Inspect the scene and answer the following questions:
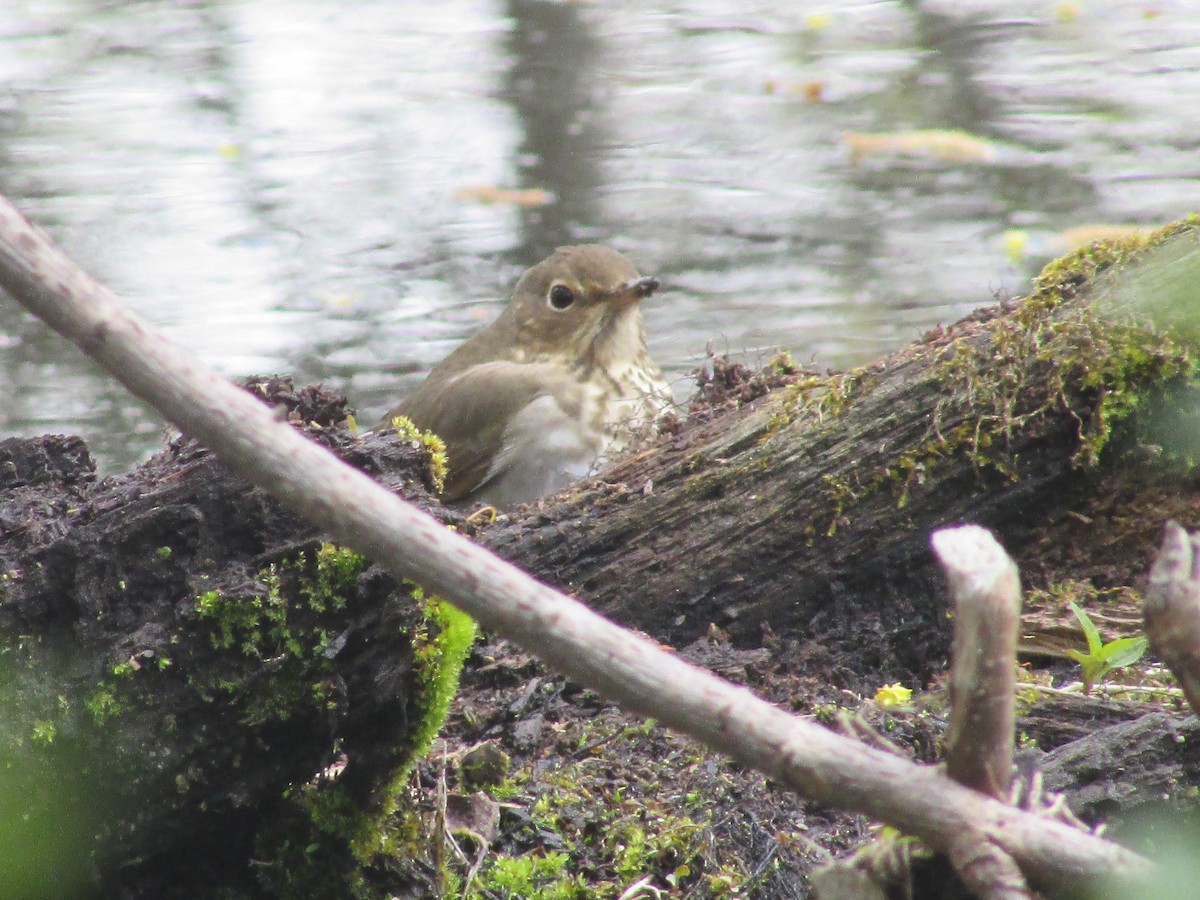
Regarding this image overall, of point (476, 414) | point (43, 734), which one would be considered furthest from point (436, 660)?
point (476, 414)

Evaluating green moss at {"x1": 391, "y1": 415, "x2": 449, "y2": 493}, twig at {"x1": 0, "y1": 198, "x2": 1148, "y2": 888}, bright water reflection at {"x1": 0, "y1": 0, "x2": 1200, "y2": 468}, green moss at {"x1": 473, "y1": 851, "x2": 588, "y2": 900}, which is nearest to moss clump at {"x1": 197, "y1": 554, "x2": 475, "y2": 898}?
green moss at {"x1": 473, "y1": 851, "x2": 588, "y2": 900}

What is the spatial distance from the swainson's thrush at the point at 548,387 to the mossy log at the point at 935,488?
4.71 feet

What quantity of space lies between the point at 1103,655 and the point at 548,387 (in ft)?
10.1

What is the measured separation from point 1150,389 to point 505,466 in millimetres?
2644

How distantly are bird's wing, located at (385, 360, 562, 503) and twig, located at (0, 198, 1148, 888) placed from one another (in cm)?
366

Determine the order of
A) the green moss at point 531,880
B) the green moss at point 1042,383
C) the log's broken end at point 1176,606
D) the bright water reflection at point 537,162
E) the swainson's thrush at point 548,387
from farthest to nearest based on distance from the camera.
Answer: the bright water reflection at point 537,162
the swainson's thrush at point 548,387
the green moss at point 1042,383
the green moss at point 531,880
the log's broken end at point 1176,606

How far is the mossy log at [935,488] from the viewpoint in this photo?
339 cm

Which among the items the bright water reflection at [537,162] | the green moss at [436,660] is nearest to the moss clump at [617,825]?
the green moss at [436,660]

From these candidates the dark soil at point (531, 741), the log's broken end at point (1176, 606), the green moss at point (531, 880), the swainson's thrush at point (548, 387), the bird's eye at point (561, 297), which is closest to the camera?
the log's broken end at point (1176, 606)

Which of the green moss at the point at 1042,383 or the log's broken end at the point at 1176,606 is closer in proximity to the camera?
the log's broken end at the point at 1176,606

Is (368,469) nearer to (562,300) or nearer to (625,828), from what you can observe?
(625,828)

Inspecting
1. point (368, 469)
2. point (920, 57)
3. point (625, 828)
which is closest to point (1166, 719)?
point (625, 828)

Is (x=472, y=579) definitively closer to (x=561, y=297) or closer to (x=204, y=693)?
(x=204, y=693)

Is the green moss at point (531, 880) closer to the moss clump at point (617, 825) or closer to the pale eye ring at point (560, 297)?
the moss clump at point (617, 825)
